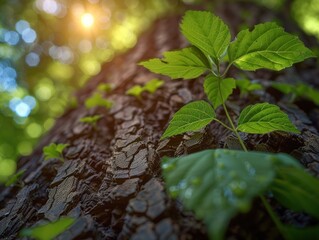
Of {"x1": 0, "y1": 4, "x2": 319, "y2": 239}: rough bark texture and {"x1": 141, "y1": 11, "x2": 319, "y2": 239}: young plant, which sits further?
{"x1": 0, "y1": 4, "x2": 319, "y2": 239}: rough bark texture

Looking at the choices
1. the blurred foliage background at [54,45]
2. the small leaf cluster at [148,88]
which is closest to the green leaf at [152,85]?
the small leaf cluster at [148,88]

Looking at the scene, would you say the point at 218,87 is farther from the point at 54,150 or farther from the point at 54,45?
the point at 54,45

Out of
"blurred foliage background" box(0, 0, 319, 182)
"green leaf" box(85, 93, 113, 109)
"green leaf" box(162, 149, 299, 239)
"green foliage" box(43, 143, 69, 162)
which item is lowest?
"green leaf" box(162, 149, 299, 239)

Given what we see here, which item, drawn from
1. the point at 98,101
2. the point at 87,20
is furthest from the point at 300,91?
the point at 87,20

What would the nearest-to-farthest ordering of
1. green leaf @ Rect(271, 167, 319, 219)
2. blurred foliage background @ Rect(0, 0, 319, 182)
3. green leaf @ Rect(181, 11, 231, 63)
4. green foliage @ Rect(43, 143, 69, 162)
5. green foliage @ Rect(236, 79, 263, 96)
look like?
green leaf @ Rect(271, 167, 319, 219), green leaf @ Rect(181, 11, 231, 63), green foliage @ Rect(43, 143, 69, 162), green foliage @ Rect(236, 79, 263, 96), blurred foliage background @ Rect(0, 0, 319, 182)

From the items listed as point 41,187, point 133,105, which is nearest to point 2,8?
point 133,105

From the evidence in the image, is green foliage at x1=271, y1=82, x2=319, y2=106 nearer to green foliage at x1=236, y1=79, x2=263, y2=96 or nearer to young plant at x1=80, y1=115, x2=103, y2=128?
green foliage at x1=236, y1=79, x2=263, y2=96

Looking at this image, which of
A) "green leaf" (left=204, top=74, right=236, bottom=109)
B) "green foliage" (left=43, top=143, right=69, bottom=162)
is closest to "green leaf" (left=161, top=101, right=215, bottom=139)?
"green leaf" (left=204, top=74, right=236, bottom=109)
